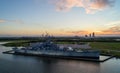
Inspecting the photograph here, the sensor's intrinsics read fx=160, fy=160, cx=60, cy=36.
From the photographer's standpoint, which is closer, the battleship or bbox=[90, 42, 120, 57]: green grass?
the battleship

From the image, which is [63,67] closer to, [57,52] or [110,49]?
[57,52]

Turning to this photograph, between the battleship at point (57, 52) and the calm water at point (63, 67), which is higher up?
the battleship at point (57, 52)

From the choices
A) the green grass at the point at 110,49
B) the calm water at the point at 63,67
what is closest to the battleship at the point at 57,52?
the calm water at the point at 63,67

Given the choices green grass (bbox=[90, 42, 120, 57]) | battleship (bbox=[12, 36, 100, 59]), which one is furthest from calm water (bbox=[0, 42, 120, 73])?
green grass (bbox=[90, 42, 120, 57])

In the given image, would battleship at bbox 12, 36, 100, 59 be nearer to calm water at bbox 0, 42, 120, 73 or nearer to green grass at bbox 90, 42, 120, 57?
calm water at bbox 0, 42, 120, 73

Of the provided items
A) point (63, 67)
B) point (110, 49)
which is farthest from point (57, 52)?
point (110, 49)

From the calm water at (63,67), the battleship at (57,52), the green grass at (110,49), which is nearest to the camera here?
the calm water at (63,67)

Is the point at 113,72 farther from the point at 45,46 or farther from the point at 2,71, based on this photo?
the point at 45,46

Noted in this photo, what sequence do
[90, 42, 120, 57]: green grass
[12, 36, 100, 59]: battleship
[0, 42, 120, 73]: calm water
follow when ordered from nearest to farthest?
[0, 42, 120, 73]: calm water
[12, 36, 100, 59]: battleship
[90, 42, 120, 57]: green grass

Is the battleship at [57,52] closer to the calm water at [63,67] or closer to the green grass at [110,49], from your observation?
the calm water at [63,67]

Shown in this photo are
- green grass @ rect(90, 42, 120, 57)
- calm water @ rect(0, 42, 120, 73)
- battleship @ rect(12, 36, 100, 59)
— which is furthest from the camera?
green grass @ rect(90, 42, 120, 57)

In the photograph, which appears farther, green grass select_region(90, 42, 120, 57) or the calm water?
green grass select_region(90, 42, 120, 57)

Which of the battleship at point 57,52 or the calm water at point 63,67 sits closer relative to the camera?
the calm water at point 63,67

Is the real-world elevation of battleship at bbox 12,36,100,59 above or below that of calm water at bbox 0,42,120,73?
above
